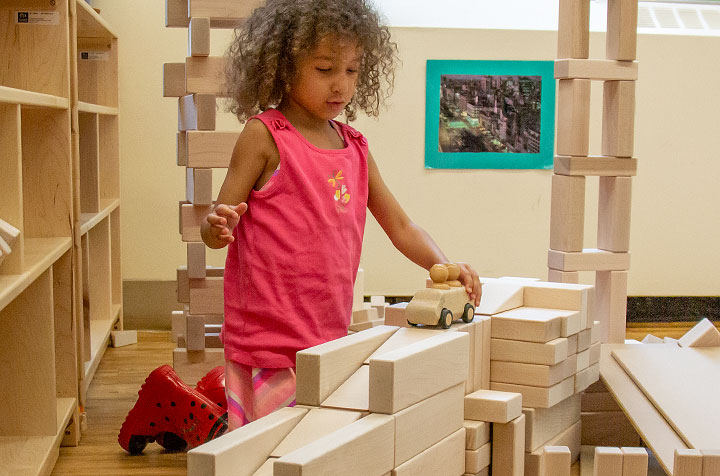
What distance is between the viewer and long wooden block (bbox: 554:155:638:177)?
216 centimetres

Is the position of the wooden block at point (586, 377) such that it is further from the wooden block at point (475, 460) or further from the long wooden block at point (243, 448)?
the long wooden block at point (243, 448)

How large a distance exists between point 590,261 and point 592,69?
468 mm

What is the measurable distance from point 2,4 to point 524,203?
240 centimetres

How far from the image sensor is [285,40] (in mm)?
1604

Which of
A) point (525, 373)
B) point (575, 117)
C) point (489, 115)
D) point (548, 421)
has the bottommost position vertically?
point (548, 421)

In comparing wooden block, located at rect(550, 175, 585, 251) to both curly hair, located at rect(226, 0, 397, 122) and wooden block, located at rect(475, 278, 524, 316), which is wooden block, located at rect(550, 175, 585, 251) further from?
curly hair, located at rect(226, 0, 397, 122)

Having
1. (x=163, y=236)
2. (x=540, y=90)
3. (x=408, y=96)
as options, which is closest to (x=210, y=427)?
(x=163, y=236)

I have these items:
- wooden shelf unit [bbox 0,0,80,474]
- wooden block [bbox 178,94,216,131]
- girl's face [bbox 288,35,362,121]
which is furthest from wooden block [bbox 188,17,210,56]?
girl's face [bbox 288,35,362,121]

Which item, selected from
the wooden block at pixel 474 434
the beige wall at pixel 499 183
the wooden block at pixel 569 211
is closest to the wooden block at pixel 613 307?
the wooden block at pixel 569 211

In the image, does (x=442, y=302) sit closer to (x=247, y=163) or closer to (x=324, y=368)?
(x=324, y=368)

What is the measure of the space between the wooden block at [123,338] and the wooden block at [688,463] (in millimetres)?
2605

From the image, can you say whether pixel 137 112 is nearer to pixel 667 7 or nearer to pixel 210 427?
pixel 210 427

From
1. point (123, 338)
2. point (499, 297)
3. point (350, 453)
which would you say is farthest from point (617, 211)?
point (123, 338)

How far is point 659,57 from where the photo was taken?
3963mm
